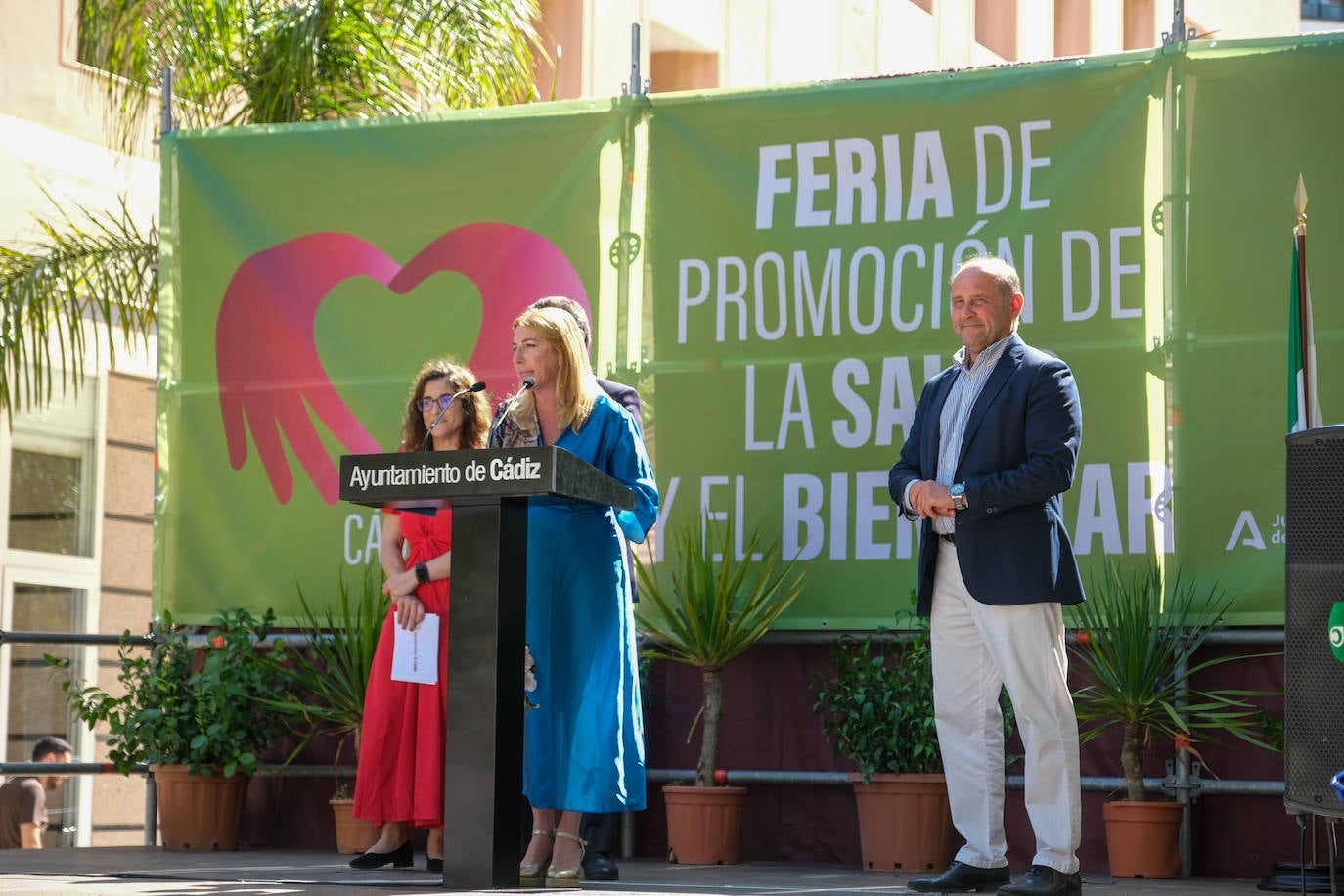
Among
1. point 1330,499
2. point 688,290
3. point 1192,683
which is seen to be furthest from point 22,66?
point 1330,499

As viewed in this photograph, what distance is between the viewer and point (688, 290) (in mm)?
7344

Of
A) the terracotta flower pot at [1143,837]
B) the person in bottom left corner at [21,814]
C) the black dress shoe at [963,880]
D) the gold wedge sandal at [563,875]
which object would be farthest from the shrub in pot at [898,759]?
the person in bottom left corner at [21,814]

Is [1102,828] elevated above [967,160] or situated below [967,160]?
below

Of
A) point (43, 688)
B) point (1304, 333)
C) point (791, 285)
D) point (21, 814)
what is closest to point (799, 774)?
point (791, 285)

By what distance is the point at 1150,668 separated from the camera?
6.18 meters

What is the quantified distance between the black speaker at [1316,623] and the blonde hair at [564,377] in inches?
73.7

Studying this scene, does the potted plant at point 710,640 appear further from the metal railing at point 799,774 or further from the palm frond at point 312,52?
the palm frond at point 312,52

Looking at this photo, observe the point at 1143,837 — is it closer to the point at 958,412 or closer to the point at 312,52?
the point at 958,412

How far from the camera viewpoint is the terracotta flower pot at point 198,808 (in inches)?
286

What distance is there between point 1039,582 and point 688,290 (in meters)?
2.59

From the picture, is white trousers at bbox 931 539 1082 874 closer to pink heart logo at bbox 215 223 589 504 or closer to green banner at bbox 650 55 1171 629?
green banner at bbox 650 55 1171 629

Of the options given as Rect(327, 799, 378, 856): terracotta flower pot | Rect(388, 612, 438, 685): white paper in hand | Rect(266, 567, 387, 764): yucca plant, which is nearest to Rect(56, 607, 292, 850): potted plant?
Rect(266, 567, 387, 764): yucca plant

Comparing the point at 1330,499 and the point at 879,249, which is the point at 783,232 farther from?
the point at 1330,499

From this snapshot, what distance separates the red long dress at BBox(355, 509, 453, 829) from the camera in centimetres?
627
